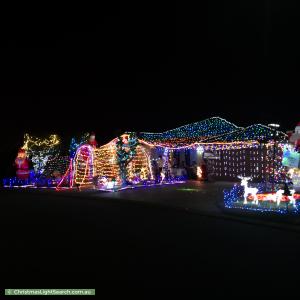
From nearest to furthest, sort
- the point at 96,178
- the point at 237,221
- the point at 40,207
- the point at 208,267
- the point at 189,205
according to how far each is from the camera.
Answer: the point at 208,267
the point at 237,221
the point at 189,205
the point at 40,207
the point at 96,178

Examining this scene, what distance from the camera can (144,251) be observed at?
7484 millimetres

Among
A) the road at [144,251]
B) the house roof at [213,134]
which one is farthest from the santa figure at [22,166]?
Result: the road at [144,251]

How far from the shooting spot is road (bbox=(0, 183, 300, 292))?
19.0ft

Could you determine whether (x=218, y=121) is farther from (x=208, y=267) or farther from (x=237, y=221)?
(x=208, y=267)

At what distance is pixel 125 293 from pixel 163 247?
2.66 m

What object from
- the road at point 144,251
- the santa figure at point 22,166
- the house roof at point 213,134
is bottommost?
the road at point 144,251

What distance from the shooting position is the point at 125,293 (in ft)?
17.1

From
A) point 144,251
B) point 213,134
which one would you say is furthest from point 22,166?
point 144,251

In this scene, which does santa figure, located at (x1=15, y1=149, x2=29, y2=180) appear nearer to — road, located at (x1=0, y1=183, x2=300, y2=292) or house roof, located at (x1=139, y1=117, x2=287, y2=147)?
house roof, located at (x1=139, y1=117, x2=287, y2=147)

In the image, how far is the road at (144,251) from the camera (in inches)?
228

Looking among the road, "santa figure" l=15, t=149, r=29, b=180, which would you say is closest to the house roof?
"santa figure" l=15, t=149, r=29, b=180

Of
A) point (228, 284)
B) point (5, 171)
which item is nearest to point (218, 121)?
point (5, 171)

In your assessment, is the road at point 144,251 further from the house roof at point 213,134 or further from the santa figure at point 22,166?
the santa figure at point 22,166

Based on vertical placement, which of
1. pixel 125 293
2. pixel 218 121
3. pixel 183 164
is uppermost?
pixel 218 121
